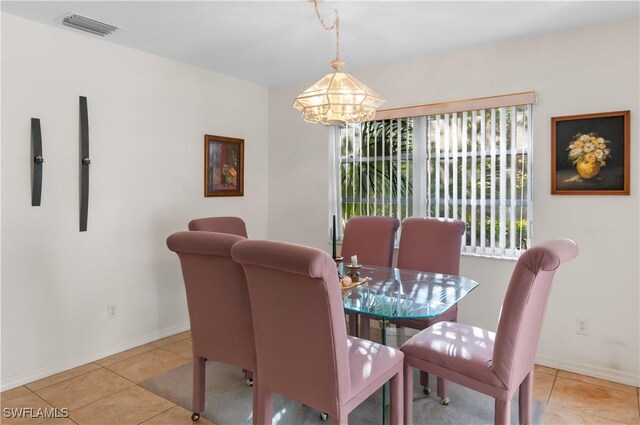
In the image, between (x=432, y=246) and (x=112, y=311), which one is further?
(x=112, y=311)

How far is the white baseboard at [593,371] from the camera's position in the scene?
278 cm

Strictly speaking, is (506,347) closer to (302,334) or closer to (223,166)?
(302,334)

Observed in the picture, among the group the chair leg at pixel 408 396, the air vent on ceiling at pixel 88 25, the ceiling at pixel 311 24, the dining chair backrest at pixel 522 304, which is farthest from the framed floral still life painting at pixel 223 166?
the dining chair backrest at pixel 522 304

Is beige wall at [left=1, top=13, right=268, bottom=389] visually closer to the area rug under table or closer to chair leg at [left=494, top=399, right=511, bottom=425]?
the area rug under table

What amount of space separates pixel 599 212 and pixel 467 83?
54.5 inches

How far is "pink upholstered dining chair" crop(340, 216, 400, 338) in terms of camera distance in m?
3.20

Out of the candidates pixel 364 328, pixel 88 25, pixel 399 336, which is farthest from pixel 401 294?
pixel 88 25

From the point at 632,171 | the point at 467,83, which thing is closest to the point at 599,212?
the point at 632,171

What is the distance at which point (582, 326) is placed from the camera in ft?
9.70

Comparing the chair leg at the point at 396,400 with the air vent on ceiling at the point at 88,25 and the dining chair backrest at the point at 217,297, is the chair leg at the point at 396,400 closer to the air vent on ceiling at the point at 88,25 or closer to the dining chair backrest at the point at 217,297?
the dining chair backrest at the point at 217,297

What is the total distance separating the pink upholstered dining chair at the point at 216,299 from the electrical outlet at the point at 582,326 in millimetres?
2374

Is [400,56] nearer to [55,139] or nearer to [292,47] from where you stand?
[292,47]

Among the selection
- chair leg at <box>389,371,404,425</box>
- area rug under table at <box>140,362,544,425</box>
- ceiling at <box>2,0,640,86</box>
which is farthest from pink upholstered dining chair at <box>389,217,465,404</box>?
ceiling at <box>2,0,640,86</box>

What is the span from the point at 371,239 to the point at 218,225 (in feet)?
4.06
